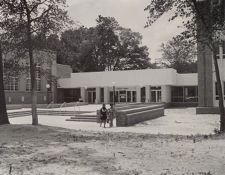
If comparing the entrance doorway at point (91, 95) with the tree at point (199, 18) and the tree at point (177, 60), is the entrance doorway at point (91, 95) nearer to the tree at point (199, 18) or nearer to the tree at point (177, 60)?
the tree at point (177, 60)

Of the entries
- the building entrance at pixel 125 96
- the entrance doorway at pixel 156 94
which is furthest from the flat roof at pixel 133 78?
the building entrance at pixel 125 96

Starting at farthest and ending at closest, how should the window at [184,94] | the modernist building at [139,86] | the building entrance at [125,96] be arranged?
the building entrance at [125,96] < the window at [184,94] < the modernist building at [139,86]

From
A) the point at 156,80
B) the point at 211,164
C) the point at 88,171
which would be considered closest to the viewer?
the point at 88,171

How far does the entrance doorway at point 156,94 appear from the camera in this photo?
49062 millimetres

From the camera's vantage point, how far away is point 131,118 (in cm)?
2298

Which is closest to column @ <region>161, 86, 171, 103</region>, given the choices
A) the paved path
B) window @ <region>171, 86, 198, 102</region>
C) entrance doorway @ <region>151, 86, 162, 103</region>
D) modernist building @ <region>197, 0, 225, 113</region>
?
entrance doorway @ <region>151, 86, 162, 103</region>

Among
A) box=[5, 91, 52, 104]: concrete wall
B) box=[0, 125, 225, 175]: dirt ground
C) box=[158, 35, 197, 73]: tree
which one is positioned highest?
box=[158, 35, 197, 73]: tree

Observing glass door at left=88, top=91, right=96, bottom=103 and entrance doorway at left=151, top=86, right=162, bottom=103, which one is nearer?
entrance doorway at left=151, top=86, right=162, bottom=103

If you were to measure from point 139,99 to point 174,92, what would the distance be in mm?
5020

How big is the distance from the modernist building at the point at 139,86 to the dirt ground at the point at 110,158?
115 feet

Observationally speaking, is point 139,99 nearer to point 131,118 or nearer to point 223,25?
point 131,118

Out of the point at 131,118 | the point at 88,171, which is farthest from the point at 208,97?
the point at 88,171

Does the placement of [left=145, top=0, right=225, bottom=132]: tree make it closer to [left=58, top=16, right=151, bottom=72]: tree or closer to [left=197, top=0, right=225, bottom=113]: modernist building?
[left=197, top=0, right=225, bottom=113]: modernist building

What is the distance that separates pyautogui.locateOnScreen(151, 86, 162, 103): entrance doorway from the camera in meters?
49.1
